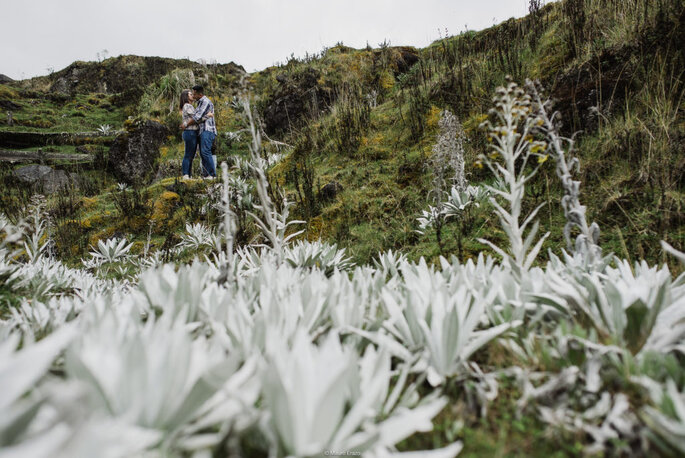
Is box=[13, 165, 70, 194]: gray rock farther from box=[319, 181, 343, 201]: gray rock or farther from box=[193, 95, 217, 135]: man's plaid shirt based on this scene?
box=[319, 181, 343, 201]: gray rock

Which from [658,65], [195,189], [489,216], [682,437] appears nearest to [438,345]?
[682,437]

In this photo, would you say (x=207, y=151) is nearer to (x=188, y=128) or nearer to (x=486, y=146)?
(x=188, y=128)

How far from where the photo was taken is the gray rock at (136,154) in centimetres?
1177

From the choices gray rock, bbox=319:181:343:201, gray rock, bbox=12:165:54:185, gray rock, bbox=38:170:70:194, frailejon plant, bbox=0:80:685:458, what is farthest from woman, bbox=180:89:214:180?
frailejon plant, bbox=0:80:685:458

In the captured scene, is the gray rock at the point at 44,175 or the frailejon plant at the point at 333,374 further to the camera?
the gray rock at the point at 44,175

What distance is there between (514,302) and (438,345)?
46 centimetres

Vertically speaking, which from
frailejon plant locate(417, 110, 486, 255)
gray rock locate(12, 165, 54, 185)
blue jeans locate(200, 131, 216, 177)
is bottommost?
frailejon plant locate(417, 110, 486, 255)

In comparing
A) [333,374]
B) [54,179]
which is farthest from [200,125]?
[333,374]

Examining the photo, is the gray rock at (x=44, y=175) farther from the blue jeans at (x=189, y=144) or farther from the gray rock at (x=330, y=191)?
the gray rock at (x=330, y=191)

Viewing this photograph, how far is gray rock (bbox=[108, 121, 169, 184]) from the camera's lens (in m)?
11.8

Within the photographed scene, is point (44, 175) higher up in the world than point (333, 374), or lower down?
higher up

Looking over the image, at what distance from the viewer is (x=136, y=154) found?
39.3 feet

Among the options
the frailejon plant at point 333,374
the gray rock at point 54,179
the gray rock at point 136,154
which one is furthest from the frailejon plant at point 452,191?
the gray rock at point 54,179

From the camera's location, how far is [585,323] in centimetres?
134
